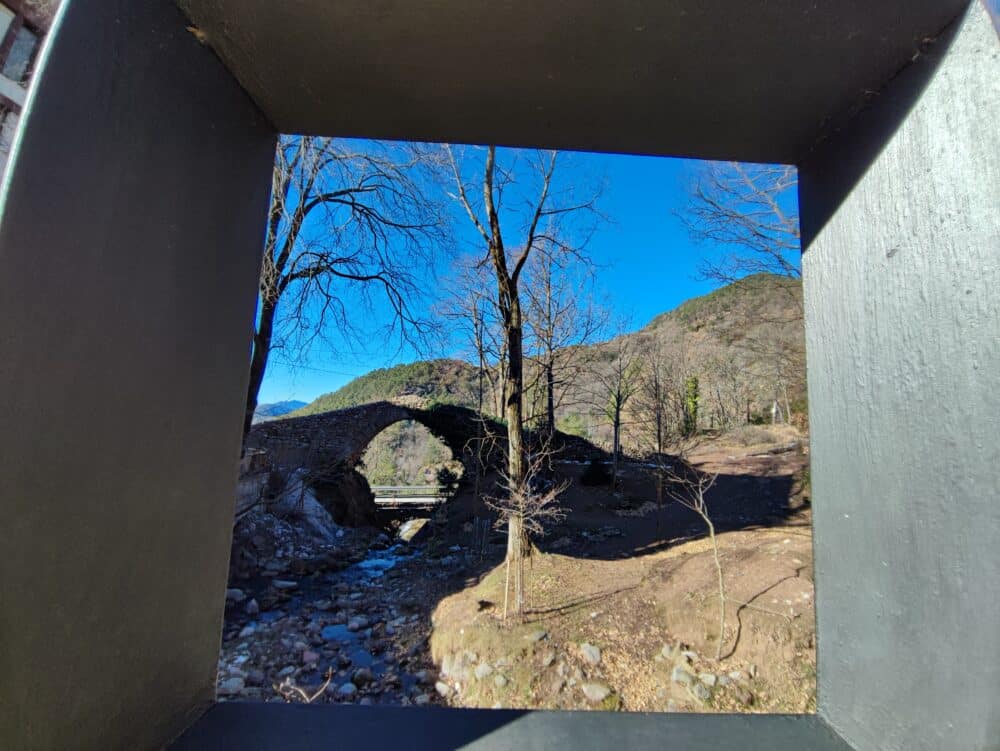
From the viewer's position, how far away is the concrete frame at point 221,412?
1.72ft

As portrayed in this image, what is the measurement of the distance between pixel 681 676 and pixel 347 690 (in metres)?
3.32

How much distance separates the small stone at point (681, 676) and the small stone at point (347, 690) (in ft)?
10.4

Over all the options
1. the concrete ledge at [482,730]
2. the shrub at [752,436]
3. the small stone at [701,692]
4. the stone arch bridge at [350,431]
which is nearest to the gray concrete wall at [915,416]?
the concrete ledge at [482,730]

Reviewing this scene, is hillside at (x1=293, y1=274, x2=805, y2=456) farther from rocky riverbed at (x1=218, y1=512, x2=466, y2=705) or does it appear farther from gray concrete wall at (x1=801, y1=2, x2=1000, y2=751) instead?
gray concrete wall at (x1=801, y1=2, x2=1000, y2=751)

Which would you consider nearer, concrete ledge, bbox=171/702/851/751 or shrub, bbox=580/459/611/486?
concrete ledge, bbox=171/702/851/751

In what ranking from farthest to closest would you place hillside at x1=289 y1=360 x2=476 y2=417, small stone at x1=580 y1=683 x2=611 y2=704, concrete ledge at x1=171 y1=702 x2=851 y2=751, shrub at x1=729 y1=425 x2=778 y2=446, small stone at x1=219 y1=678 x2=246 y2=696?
1. shrub at x1=729 y1=425 x2=778 y2=446
2. hillside at x1=289 y1=360 x2=476 y2=417
3. small stone at x1=219 y1=678 x2=246 y2=696
4. small stone at x1=580 y1=683 x2=611 y2=704
5. concrete ledge at x1=171 y1=702 x2=851 y2=751

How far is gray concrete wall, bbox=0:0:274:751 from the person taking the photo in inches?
19.6

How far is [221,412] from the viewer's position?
86 cm

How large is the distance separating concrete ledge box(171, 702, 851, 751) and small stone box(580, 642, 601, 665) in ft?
16.0

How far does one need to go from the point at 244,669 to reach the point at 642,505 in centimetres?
913

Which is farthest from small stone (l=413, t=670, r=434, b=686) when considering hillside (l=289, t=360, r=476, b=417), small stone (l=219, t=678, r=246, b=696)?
hillside (l=289, t=360, r=476, b=417)

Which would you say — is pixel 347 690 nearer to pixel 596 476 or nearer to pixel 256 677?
pixel 256 677

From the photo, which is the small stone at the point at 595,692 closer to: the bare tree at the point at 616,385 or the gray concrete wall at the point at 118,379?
the gray concrete wall at the point at 118,379

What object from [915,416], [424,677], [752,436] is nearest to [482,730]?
[915,416]
